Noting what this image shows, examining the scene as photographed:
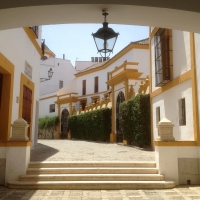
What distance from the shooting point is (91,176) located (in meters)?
6.75

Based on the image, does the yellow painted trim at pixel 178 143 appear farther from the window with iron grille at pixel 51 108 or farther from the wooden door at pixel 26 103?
the window with iron grille at pixel 51 108

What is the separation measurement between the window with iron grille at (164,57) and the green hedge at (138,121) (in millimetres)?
1901

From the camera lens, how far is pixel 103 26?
13.3ft

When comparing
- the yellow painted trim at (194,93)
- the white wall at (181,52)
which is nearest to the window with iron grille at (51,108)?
the white wall at (181,52)

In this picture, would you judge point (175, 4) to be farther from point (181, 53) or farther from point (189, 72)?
point (181, 53)

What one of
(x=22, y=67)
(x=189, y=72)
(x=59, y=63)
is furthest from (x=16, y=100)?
(x=59, y=63)

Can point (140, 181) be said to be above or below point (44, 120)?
below

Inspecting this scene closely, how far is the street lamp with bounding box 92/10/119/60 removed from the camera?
4.05m

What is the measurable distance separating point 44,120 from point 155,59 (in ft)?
72.3

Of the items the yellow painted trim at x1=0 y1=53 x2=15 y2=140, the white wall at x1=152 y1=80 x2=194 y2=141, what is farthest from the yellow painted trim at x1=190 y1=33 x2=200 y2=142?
the yellow painted trim at x1=0 y1=53 x2=15 y2=140

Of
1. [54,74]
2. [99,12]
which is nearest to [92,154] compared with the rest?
[99,12]

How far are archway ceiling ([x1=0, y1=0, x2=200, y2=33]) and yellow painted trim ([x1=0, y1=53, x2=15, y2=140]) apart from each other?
449 centimetres

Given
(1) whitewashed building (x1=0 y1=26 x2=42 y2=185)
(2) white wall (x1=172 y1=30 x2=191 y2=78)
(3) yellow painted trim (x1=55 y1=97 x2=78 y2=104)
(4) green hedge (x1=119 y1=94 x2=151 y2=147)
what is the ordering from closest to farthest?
(1) whitewashed building (x1=0 y1=26 x2=42 y2=185)
(2) white wall (x1=172 y1=30 x2=191 y2=78)
(4) green hedge (x1=119 y1=94 x2=151 y2=147)
(3) yellow painted trim (x1=55 y1=97 x2=78 y2=104)

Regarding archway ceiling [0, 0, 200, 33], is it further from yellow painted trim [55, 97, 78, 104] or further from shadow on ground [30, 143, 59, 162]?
yellow painted trim [55, 97, 78, 104]
